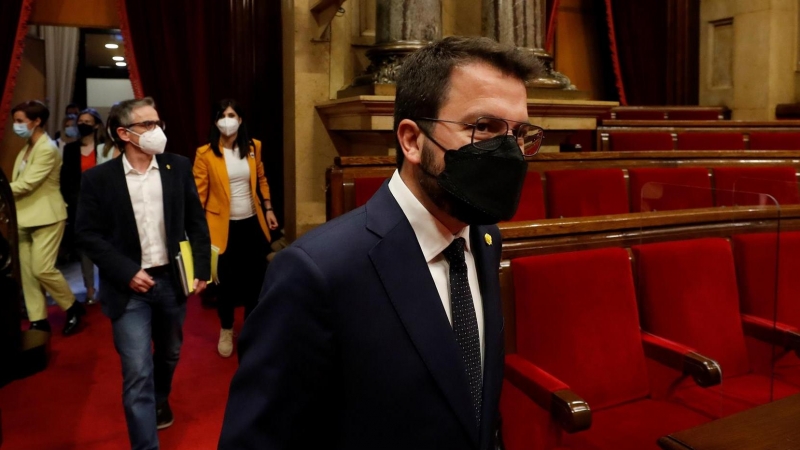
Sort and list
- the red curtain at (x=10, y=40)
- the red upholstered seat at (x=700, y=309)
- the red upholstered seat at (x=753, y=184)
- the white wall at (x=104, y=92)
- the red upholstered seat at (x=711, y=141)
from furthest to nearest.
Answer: the white wall at (x=104, y=92)
the red upholstered seat at (x=711, y=141)
the red curtain at (x=10, y=40)
the red upholstered seat at (x=753, y=184)
the red upholstered seat at (x=700, y=309)

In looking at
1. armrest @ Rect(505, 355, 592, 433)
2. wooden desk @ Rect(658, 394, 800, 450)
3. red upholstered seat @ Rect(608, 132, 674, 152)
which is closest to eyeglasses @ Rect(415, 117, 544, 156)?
wooden desk @ Rect(658, 394, 800, 450)

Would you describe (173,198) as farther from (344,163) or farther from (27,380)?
(27,380)

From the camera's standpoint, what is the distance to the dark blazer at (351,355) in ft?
3.21

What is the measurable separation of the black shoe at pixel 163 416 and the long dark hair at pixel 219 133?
4.78 ft

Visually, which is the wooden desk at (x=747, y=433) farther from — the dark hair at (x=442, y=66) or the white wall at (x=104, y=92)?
the white wall at (x=104, y=92)

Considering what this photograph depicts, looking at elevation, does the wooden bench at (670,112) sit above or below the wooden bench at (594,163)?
above

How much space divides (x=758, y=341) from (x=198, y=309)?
11.2ft

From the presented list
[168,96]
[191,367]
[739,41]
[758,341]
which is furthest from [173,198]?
[739,41]

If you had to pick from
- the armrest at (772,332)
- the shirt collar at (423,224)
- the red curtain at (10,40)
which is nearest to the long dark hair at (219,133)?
the red curtain at (10,40)

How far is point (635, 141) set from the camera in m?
5.19

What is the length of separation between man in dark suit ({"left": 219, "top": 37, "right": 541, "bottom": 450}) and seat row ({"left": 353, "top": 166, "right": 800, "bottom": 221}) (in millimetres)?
2235

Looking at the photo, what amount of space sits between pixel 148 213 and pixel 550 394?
1.55 m

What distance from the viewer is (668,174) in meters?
3.77

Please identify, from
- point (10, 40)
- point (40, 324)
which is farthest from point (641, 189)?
point (10, 40)
